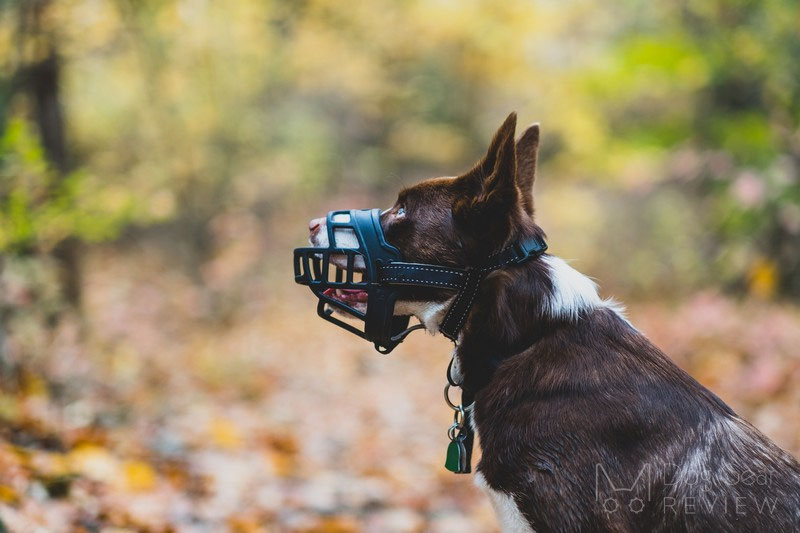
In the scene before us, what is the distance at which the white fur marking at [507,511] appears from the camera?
198cm

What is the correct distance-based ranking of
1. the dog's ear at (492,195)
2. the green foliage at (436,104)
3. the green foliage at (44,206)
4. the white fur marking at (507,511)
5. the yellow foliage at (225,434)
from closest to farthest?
1. the white fur marking at (507,511)
2. the dog's ear at (492,195)
3. the green foliage at (44,206)
4. the yellow foliage at (225,434)
5. the green foliage at (436,104)

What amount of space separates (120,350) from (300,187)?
656 cm

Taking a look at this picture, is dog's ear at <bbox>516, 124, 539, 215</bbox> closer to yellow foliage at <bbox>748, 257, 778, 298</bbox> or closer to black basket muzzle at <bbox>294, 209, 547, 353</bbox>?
black basket muzzle at <bbox>294, 209, 547, 353</bbox>

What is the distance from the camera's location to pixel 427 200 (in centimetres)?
242

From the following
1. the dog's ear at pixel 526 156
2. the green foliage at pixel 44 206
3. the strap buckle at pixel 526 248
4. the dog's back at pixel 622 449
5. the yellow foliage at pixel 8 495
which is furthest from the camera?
the green foliage at pixel 44 206

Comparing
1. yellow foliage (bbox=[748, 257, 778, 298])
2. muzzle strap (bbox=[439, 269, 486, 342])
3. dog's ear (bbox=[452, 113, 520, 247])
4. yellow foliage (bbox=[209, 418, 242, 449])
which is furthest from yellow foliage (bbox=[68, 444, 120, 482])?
yellow foliage (bbox=[748, 257, 778, 298])

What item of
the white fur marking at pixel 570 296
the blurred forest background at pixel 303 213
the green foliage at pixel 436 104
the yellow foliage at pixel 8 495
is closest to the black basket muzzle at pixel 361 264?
the white fur marking at pixel 570 296

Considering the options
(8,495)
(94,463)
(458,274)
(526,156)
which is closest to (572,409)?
(458,274)

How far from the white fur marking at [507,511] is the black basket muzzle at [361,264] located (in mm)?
687

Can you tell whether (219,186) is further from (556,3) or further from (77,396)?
(556,3)

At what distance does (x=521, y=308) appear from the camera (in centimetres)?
217

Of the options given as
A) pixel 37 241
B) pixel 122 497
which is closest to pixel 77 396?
pixel 37 241

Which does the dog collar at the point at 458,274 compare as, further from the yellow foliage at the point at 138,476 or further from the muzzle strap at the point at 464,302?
the yellow foliage at the point at 138,476

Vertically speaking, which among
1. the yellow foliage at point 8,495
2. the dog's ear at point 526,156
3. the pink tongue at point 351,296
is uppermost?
the dog's ear at point 526,156
